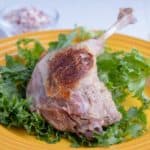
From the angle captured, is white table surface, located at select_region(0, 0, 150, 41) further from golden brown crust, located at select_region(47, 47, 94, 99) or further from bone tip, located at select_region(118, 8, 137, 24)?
golden brown crust, located at select_region(47, 47, 94, 99)

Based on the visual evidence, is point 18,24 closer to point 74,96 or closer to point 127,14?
point 127,14

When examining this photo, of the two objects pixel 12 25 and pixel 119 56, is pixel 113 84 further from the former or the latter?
pixel 12 25

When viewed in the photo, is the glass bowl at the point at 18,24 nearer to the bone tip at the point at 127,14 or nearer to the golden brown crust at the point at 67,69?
the bone tip at the point at 127,14

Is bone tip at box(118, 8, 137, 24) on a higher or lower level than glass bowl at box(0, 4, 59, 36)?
higher

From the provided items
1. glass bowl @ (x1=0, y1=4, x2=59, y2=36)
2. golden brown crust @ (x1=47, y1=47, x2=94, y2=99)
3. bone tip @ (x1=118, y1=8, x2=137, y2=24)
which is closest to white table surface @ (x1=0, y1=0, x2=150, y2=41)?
glass bowl @ (x1=0, y1=4, x2=59, y2=36)

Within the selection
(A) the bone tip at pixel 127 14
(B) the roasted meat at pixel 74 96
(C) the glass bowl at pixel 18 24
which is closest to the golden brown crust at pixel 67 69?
(B) the roasted meat at pixel 74 96

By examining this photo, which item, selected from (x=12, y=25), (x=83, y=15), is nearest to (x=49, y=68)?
(x=12, y=25)
